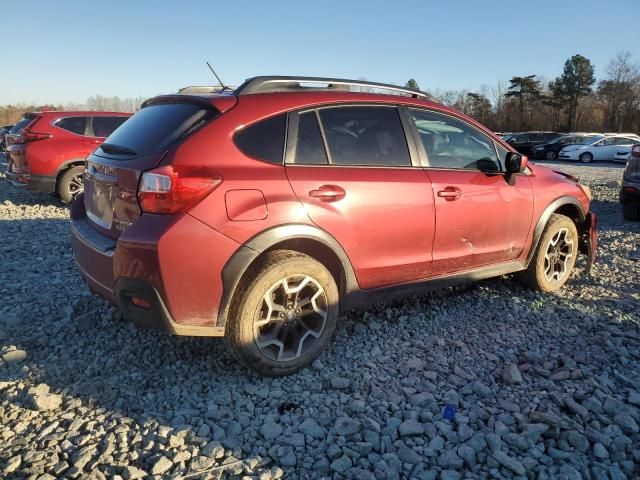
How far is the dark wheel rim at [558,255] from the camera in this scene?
4606mm

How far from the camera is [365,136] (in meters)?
3.40

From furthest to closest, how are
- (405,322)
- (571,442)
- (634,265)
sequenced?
(634,265) < (405,322) < (571,442)

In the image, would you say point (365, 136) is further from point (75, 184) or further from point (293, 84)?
point (75, 184)

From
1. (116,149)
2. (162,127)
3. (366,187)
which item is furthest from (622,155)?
(116,149)

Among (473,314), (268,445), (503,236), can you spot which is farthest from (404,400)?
(503,236)

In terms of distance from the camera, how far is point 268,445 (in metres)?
2.45

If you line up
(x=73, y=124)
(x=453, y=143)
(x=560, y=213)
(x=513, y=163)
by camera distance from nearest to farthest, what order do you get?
(x=453, y=143)
(x=513, y=163)
(x=560, y=213)
(x=73, y=124)

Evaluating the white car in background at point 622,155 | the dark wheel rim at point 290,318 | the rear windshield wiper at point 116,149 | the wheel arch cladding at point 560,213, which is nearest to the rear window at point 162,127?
the rear windshield wiper at point 116,149

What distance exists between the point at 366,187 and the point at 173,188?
1.26 meters

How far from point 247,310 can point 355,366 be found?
0.89 meters

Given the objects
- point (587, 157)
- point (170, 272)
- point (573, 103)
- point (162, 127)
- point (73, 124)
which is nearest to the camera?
point (170, 272)

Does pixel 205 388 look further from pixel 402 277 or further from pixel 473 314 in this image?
pixel 473 314

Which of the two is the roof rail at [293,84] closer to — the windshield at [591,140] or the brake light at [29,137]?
the brake light at [29,137]

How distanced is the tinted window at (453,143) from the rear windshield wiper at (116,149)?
204 centimetres
